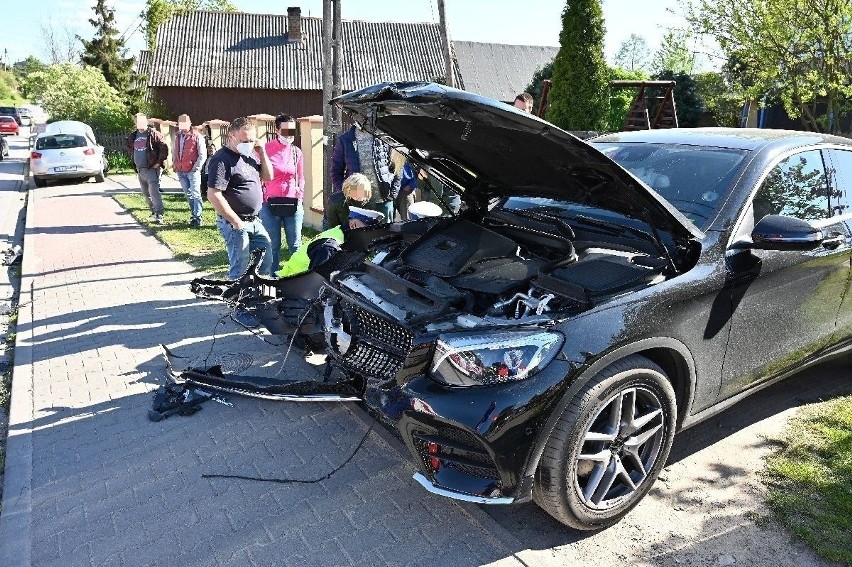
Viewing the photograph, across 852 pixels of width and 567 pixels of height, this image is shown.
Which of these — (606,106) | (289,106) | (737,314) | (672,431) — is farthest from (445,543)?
(289,106)

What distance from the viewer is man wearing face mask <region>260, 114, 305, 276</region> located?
707 centimetres

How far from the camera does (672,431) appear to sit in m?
3.21

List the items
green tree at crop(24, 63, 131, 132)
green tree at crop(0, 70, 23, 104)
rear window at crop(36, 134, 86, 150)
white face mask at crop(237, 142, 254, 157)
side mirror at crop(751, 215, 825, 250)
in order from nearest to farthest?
side mirror at crop(751, 215, 825, 250) → white face mask at crop(237, 142, 254, 157) → rear window at crop(36, 134, 86, 150) → green tree at crop(24, 63, 131, 132) → green tree at crop(0, 70, 23, 104)

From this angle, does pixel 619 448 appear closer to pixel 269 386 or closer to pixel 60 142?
pixel 269 386

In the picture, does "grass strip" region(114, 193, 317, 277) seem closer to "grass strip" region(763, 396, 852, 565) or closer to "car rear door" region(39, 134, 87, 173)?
"car rear door" region(39, 134, 87, 173)

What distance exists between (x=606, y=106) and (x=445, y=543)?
533 inches

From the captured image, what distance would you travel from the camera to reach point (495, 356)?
2760 millimetres

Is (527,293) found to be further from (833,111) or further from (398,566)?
(833,111)

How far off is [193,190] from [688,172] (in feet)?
31.8

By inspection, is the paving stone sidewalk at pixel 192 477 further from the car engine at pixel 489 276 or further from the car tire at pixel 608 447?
the car engine at pixel 489 276

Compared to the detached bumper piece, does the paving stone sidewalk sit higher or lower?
lower

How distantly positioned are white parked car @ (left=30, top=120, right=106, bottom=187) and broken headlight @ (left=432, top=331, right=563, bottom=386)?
722 inches

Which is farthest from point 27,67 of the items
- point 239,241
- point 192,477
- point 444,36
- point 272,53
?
point 192,477

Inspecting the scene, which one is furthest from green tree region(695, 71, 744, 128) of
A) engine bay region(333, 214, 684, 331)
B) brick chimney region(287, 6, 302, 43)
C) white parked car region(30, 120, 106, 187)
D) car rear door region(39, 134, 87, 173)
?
brick chimney region(287, 6, 302, 43)
